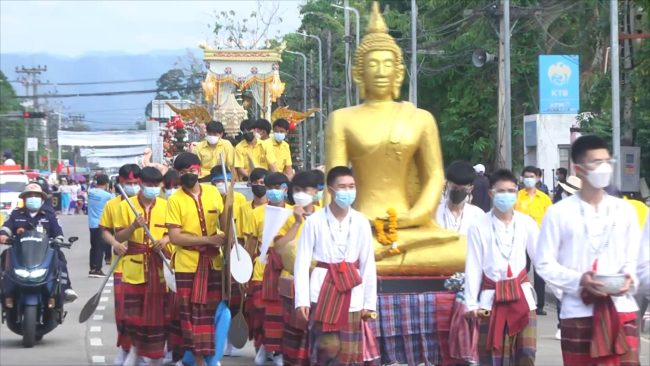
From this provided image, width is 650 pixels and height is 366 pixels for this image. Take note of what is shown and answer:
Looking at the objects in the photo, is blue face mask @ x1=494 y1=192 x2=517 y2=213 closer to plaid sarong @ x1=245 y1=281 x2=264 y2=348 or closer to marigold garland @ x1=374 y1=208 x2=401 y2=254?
marigold garland @ x1=374 y1=208 x2=401 y2=254

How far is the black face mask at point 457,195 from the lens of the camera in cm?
1144

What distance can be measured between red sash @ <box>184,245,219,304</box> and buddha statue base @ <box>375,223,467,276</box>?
7.16ft

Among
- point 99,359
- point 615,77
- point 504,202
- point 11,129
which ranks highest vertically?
point 11,129

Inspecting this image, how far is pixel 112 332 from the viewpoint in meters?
16.7

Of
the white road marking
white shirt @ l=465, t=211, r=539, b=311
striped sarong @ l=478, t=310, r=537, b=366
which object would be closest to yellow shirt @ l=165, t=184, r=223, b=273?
the white road marking

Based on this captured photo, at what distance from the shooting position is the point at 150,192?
511 inches

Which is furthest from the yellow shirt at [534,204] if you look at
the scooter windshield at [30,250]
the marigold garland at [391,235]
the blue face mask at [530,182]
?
the marigold garland at [391,235]

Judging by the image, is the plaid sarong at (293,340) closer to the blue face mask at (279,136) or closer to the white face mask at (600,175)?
the white face mask at (600,175)

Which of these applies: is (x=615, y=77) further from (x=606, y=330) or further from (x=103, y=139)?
(x=103, y=139)

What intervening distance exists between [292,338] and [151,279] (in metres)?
1.94

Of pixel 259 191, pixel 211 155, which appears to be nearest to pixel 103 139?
pixel 211 155

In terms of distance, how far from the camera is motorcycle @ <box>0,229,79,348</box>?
1495 centimetres

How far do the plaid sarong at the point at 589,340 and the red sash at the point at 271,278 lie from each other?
462cm

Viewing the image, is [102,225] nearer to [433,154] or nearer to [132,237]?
[132,237]
